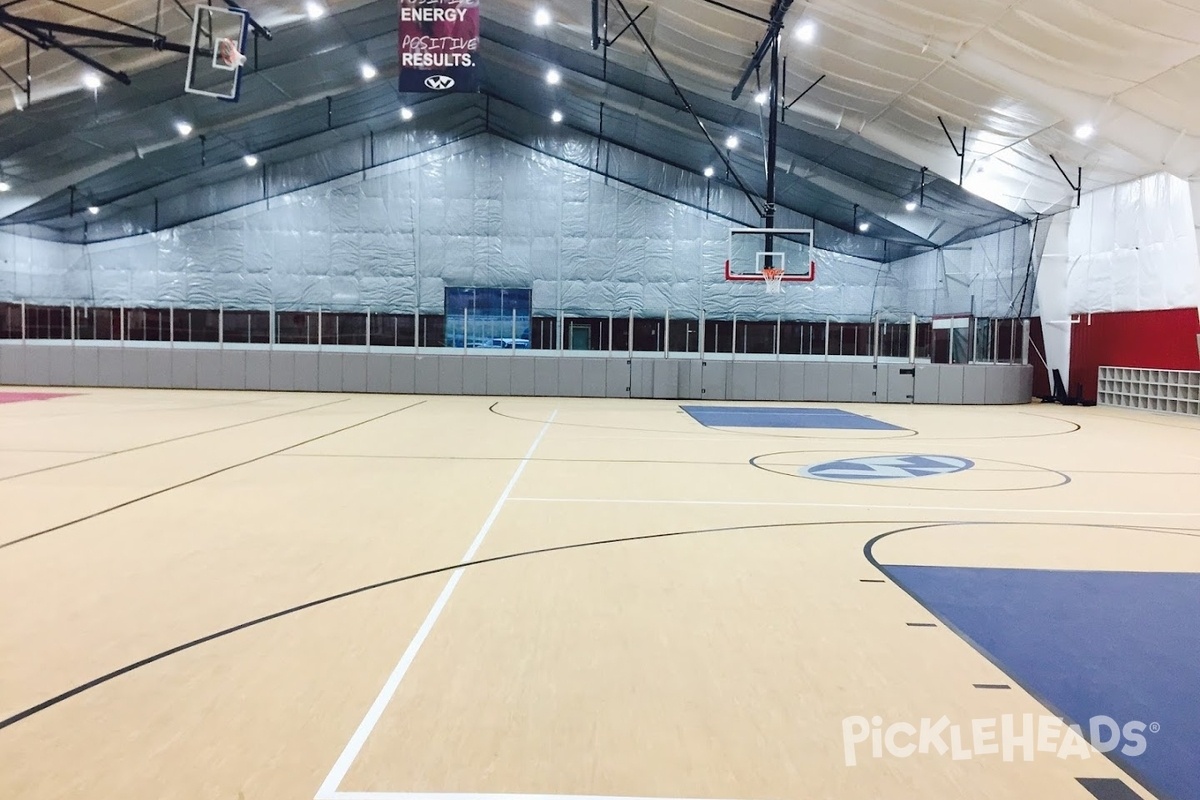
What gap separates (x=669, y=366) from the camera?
2127 centimetres

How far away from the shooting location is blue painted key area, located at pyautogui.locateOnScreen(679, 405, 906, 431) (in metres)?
14.1

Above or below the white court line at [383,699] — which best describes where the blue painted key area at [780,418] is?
above

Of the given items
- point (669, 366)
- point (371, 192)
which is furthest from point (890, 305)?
point (371, 192)

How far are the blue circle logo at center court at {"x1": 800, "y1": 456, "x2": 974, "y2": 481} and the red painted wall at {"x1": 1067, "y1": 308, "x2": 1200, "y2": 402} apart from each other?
10.8 metres

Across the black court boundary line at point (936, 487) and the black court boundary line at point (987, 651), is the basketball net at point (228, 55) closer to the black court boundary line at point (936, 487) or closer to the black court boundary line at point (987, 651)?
the black court boundary line at point (936, 487)

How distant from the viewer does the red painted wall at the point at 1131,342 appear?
16.9m

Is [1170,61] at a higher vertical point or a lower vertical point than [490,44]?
lower

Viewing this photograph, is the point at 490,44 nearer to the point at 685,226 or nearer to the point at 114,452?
the point at 685,226

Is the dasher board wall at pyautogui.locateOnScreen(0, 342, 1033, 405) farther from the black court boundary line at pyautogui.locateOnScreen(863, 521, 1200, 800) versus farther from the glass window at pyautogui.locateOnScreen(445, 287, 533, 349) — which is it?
the black court boundary line at pyautogui.locateOnScreen(863, 521, 1200, 800)

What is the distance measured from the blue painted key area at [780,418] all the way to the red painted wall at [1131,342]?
24.1ft

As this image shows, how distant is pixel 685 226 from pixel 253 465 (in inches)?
777

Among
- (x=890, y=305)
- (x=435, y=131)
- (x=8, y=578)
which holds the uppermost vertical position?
(x=435, y=131)

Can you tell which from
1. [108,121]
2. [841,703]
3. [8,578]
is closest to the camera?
[841,703]

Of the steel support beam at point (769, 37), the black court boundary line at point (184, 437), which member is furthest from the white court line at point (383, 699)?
the steel support beam at point (769, 37)
